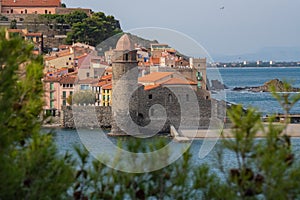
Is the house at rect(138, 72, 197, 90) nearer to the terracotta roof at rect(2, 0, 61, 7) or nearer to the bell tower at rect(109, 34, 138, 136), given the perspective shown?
the bell tower at rect(109, 34, 138, 136)

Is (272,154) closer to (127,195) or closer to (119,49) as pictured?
(127,195)

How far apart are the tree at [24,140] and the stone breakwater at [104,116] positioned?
1516 centimetres

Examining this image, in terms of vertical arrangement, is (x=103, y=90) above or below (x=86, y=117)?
above

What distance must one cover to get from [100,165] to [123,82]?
13.9m

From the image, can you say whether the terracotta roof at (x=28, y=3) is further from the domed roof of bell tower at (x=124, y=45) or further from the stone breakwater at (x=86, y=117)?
the domed roof of bell tower at (x=124, y=45)

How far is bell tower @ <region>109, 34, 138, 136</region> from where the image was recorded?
19.6m

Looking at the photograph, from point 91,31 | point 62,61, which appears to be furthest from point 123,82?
point 91,31

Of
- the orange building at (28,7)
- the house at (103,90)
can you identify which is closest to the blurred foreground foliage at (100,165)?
the house at (103,90)

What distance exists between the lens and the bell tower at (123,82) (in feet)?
64.4

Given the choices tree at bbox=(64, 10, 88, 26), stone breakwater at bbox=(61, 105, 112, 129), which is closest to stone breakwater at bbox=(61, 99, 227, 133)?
stone breakwater at bbox=(61, 105, 112, 129)

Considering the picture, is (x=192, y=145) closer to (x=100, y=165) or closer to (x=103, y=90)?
(x=103, y=90)

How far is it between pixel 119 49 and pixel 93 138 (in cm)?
230

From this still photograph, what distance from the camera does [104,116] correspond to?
21.7 metres

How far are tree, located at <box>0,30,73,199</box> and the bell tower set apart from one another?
548 inches
